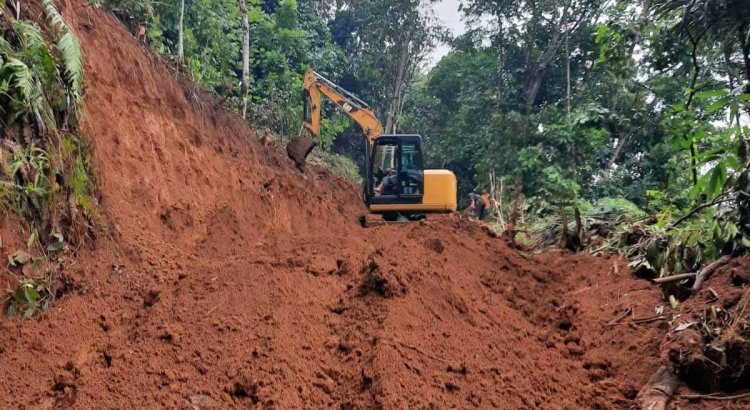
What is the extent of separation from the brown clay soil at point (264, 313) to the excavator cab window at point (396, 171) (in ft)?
17.2

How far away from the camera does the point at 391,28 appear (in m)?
25.7

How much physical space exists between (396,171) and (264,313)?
9.41 meters

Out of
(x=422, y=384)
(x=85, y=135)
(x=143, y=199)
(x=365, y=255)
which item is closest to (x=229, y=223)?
(x=143, y=199)

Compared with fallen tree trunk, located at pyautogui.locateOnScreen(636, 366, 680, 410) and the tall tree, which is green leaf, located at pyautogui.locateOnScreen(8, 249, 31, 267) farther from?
the tall tree

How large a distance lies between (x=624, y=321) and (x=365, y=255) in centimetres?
277

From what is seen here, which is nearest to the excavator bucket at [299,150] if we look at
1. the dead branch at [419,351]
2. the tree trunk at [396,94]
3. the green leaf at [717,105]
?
the dead branch at [419,351]

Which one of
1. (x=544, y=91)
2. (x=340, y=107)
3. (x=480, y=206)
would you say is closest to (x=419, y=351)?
(x=340, y=107)

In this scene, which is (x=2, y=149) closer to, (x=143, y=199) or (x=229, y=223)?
(x=143, y=199)

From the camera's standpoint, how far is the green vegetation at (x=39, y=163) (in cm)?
367

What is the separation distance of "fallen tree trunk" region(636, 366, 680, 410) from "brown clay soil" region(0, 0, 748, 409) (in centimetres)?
11

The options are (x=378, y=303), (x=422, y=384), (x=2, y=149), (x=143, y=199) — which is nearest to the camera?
(x=422, y=384)

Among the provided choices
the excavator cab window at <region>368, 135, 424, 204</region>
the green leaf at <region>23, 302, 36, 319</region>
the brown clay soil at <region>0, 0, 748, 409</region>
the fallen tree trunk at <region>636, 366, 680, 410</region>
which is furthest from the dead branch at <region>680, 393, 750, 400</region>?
the excavator cab window at <region>368, 135, 424, 204</region>

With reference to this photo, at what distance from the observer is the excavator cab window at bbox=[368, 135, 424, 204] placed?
41.8ft

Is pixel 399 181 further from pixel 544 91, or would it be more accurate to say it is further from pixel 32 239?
pixel 544 91
